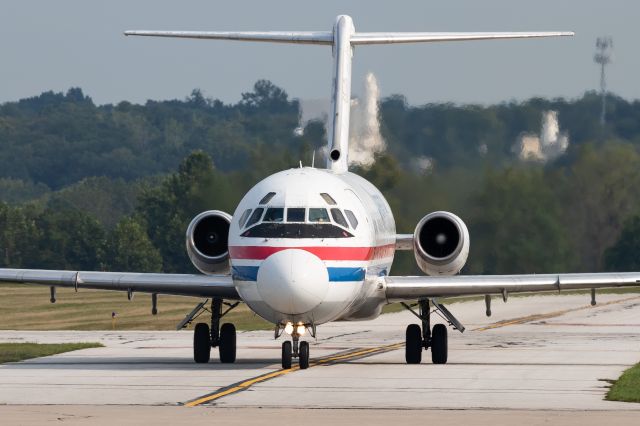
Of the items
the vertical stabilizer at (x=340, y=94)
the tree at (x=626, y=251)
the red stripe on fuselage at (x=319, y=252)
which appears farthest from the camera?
the tree at (x=626, y=251)

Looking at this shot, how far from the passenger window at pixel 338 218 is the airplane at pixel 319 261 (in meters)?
0.02

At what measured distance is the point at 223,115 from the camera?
105312 millimetres

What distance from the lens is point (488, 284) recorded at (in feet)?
78.0

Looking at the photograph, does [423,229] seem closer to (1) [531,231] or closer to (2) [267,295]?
(2) [267,295]

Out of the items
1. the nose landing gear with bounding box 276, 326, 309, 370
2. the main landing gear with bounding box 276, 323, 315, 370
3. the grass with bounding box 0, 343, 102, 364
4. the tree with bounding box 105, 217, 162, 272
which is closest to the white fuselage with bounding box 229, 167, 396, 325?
the main landing gear with bounding box 276, 323, 315, 370

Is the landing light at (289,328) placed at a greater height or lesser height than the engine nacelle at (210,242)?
lesser

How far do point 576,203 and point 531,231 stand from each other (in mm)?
3612

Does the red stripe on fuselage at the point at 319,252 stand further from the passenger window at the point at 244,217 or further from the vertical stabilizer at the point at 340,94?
the vertical stabilizer at the point at 340,94

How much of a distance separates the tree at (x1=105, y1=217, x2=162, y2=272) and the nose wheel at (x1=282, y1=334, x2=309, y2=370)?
4507 centimetres

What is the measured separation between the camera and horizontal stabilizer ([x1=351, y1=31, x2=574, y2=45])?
2589 cm

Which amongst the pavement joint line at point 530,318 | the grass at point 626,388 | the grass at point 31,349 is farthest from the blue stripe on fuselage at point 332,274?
the pavement joint line at point 530,318

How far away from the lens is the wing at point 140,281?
23406 mm

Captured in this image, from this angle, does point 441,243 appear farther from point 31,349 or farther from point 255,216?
point 31,349

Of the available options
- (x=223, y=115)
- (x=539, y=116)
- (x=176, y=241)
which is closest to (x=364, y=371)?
(x=539, y=116)
